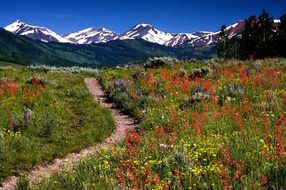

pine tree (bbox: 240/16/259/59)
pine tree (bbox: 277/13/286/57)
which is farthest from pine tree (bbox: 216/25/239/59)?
pine tree (bbox: 277/13/286/57)

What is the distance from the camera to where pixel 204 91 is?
19.5m

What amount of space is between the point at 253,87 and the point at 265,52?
219ft

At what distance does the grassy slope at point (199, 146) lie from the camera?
344 inches

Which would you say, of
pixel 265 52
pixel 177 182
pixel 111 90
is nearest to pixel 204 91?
pixel 111 90

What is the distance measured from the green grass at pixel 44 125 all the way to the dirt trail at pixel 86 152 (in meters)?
0.23

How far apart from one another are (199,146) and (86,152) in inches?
180

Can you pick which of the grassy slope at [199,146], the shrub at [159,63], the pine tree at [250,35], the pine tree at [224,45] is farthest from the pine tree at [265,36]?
the grassy slope at [199,146]

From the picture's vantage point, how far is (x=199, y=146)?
10930 mm

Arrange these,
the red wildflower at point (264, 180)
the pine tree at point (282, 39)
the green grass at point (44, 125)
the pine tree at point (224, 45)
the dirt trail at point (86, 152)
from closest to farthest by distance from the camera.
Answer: the red wildflower at point (264, 180), the dirt trail at point (86, 152), the green grass at point (44, 125), the pine tree at point (282, 39), the pine tree at point (224, 45)

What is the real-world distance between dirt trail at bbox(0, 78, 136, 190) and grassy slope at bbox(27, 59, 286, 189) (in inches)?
22.8

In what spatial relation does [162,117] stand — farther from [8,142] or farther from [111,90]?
[111,90]

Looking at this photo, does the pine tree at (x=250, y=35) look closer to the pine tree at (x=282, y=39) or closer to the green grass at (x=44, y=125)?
the pine tree at (x=282, y=39)

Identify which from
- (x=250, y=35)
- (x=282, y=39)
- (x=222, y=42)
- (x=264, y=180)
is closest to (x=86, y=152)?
(x=264, y=180)

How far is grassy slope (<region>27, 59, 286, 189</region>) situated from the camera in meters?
8.74
